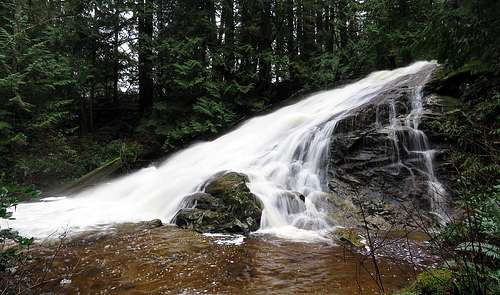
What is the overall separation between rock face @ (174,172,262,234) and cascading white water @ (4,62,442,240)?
348 mm

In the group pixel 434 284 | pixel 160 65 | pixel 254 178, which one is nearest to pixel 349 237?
pixel 254 178

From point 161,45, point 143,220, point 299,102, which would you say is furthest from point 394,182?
point 161,45

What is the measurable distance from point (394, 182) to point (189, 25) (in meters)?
13.3

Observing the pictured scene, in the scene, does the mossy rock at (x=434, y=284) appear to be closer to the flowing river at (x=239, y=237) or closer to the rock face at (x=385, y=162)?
the flowing river at (x=239, y=237)

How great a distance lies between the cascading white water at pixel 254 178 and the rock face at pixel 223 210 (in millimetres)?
348

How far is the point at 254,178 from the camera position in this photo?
8.47 m

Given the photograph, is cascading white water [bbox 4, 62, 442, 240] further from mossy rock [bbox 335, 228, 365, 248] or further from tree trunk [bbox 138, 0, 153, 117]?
tree trunk [bbox 138, 0, 153, 117]

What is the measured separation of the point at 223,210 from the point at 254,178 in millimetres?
1612

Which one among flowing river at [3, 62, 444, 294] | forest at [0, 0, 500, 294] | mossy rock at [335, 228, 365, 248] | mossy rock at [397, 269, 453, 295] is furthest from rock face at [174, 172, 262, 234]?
forest at [0, 0, 500, 294]

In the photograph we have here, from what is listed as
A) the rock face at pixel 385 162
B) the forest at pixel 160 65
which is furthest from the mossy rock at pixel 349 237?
the forest at pixel 160 65

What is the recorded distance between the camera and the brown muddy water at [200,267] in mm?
4207

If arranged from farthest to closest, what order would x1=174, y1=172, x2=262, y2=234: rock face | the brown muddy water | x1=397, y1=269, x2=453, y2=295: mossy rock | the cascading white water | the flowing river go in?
1. the cascading white water
2. x1=174, y1=172, x2=262, y2=234: rock face
3. the flowing river
4. the brown muddy water
5. x1=397, y1=269, x2=453, y2=295: mossy rock

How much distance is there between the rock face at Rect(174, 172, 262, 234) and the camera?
668 cm

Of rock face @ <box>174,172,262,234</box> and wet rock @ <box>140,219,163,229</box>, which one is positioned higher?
rock face @ <box>174,172,262,234</box>
